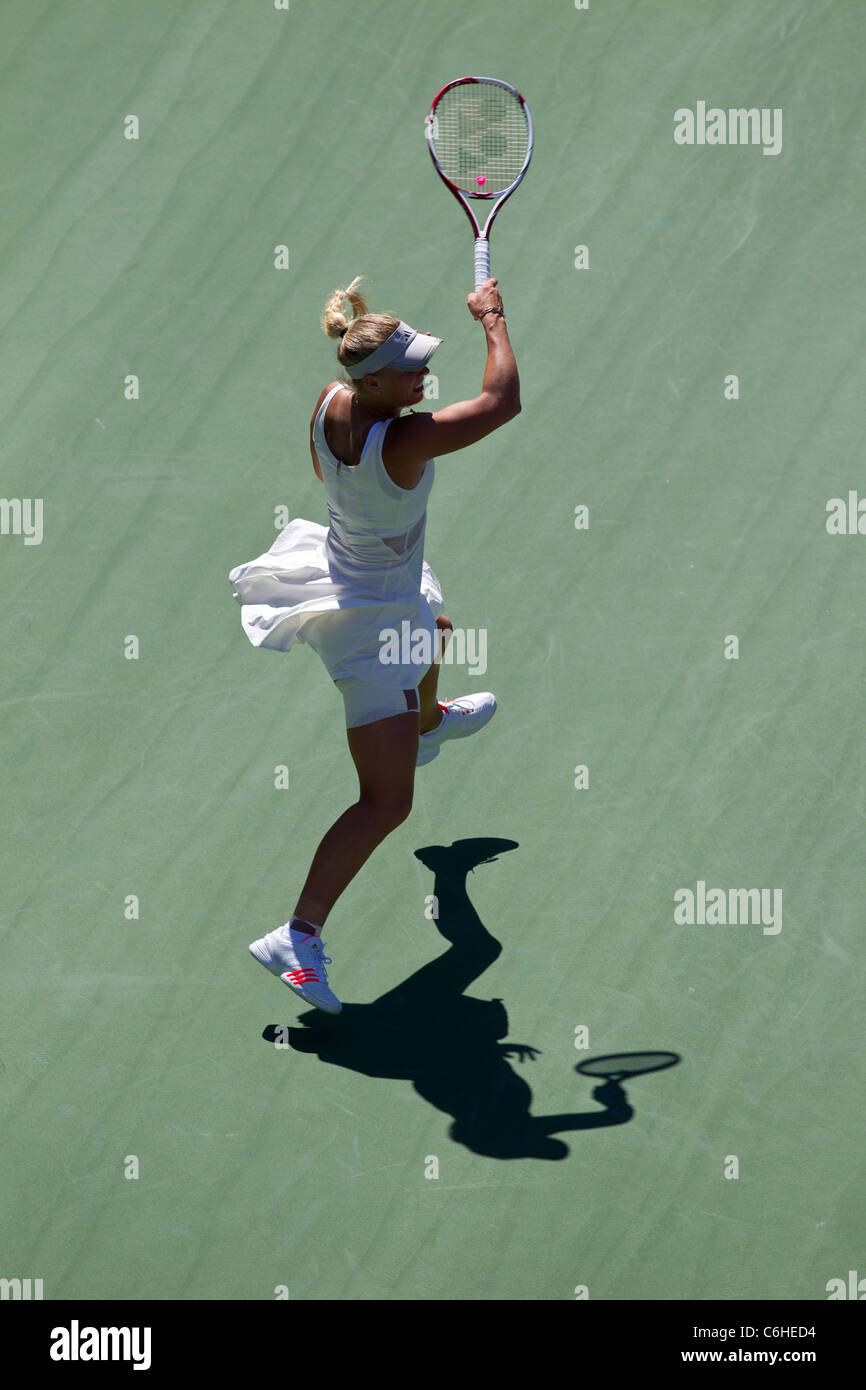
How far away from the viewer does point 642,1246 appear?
12.6ft

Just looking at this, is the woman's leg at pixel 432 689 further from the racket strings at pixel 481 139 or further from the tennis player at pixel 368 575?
the racket strings at pixel 481 139

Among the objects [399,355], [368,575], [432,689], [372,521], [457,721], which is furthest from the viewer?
[457,721]

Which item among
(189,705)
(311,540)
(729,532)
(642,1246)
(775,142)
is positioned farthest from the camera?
(775,142)

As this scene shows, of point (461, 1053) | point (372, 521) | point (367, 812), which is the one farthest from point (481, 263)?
point (461, 1053)

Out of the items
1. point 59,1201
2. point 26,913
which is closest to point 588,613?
point 26,913

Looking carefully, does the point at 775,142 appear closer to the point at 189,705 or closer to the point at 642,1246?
the point at 189,705

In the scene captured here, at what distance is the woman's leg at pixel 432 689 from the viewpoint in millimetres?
4617

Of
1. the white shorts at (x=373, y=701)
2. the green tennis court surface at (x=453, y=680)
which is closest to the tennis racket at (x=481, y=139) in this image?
the green tennis court surface at (x=453, y=680)

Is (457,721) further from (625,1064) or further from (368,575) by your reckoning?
(625,1064)

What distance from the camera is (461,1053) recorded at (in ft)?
13.9

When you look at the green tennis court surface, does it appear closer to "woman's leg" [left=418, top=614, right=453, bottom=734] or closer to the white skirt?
"woman's leg" [left=418, top=614, right=453, bottom=734]

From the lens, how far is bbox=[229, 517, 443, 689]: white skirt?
429cm

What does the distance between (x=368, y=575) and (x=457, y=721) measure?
741 millimetres

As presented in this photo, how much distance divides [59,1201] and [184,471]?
8.81ft
